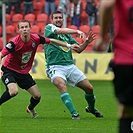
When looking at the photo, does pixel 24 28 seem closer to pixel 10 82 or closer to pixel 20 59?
pixel 20 59

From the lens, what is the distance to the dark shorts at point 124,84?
5344mm

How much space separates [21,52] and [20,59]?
0.15 m

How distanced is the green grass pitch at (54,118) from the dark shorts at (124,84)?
334cm

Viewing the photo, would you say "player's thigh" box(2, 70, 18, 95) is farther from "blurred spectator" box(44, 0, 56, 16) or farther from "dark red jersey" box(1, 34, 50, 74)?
"blurred spectator" box(44, 0, 56, 16)

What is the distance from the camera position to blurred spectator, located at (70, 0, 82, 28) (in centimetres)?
2272

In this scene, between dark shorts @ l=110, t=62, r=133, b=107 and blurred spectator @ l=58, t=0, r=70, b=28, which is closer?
dark shorts @ l=110, t=62, r=133, b=107

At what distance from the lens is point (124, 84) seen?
5375 mm

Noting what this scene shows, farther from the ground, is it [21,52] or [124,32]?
[124,32]

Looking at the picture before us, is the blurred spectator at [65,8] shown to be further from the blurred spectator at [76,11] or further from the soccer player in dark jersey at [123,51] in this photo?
the soccer player in dark jersey at [123,51]

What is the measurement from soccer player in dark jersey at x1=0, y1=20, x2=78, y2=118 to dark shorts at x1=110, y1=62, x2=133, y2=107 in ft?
15.1

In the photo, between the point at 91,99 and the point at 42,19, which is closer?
the point at 91,99

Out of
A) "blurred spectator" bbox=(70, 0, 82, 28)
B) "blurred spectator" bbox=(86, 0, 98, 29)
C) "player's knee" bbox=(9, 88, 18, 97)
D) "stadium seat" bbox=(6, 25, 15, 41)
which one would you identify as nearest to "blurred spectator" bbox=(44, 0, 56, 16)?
"blurred spectator" bbox=(70, 0, 82, 28)

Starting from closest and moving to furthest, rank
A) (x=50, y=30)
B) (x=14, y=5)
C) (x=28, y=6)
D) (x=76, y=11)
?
(x=50, y=30) < (x=76, y=11) < (x=28, y=6) < (x=14, y=5)

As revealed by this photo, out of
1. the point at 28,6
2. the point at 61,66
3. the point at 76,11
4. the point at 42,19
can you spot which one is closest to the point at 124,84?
the point at 61,66
